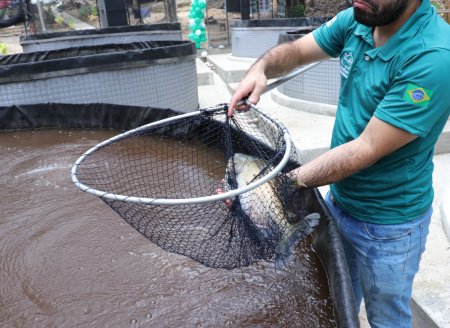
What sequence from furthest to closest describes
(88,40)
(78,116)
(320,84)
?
1. (88,40)
2. (320,84)
3. (78,116)

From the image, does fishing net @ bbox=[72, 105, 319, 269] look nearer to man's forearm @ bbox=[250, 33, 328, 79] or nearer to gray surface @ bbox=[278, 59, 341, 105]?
man's forearm @ bbox=[250, 33, 328, 79]

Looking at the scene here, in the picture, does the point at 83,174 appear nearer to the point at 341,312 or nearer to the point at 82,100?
the point at 82,100

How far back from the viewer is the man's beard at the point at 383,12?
52.7 inches

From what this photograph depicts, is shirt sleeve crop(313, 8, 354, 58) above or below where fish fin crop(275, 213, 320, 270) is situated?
above

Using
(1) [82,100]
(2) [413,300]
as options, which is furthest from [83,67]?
(2) [413,300]

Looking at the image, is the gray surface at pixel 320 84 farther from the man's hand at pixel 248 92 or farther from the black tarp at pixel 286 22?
the man's hand at pixel 248 92

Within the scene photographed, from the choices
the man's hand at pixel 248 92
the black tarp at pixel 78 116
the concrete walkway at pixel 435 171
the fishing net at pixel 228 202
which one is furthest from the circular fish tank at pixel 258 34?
the man's hand at pixel 248 92

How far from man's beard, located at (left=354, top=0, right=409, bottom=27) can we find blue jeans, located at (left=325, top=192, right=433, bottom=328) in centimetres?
72

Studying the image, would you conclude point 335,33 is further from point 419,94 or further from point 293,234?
point 293,234

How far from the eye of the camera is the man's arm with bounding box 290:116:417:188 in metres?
1.33

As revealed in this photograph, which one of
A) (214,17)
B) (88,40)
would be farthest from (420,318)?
(214,17)

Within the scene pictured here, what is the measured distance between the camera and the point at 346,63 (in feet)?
5.36

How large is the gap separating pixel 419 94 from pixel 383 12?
0.30m

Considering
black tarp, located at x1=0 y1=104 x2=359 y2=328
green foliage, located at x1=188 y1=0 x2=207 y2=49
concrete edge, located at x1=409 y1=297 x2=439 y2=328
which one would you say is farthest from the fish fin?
green foliage, located at x1=188 y1=0 x2=207 y2=49
